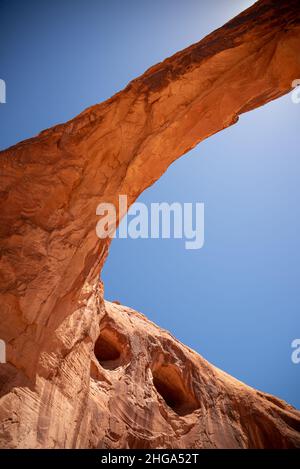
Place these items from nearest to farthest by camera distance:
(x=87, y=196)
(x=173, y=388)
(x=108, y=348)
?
(x=87, y=196) < (x=108, y=348) < (x=173, y=388)

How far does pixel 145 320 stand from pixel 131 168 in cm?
804

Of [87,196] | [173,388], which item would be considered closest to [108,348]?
[173,388]

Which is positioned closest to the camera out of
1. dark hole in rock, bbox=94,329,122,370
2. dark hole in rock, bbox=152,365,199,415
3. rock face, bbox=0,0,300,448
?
rock face, bbox=0,0,300,448

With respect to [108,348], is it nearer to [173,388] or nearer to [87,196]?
[173,388]

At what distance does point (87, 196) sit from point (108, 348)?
622cm

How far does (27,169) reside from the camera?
7648mm

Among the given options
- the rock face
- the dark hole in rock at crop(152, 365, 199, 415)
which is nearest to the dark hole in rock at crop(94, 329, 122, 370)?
the rock face

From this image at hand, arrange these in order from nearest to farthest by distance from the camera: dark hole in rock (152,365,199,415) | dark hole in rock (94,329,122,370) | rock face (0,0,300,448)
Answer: rock face (0,0,300,448) → dark hole in rock (94,329,122,370) → dark hole in rock (152,365,199,415)

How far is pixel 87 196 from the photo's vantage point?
777cm

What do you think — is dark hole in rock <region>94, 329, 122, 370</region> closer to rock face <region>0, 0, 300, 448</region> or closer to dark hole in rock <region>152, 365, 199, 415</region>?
rock face <region>0, 0, 300, 448</region>

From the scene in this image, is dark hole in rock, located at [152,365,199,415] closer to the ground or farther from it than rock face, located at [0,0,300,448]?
closer to the ground

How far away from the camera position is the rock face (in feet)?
20.7

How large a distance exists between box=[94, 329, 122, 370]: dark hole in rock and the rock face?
4.63 feet
